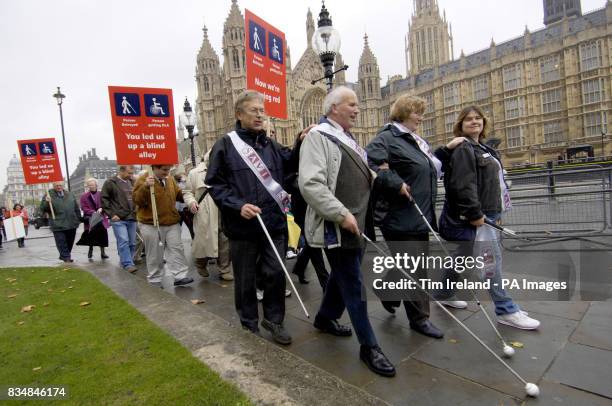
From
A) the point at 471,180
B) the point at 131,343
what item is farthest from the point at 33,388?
the point at 471,180

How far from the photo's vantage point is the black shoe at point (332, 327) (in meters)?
3.37

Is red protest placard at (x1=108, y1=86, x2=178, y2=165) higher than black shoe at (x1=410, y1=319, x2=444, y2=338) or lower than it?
higher

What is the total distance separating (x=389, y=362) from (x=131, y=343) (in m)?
2.25

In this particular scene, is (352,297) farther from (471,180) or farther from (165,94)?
(165,94)

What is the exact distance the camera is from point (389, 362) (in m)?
2.66

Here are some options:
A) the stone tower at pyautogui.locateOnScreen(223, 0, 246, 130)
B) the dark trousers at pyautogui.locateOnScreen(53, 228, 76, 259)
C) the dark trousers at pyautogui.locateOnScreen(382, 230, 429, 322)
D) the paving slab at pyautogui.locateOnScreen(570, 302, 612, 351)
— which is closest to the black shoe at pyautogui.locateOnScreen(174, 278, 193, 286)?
the dark trousers at pyautogui.locateOnScreen(382, 230, 429, 322)

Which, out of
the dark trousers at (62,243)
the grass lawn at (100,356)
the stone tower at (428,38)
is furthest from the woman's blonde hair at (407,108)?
the stone tower at (428,38)

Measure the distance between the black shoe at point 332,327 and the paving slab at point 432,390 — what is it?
758mm

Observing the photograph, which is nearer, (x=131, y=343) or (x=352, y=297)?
(x=352, y=297)

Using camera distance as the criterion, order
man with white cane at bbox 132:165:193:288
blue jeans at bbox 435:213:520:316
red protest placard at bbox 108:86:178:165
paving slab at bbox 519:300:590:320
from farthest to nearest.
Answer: man with white cane at bbox 132:165:193:288
red protest placard at bbox 108:86:178:165
paving slab at bbox 519:300:590:320
blue jeans at bbox 435:213:520:316

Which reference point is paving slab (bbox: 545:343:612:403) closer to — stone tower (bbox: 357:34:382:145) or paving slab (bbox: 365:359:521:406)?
paving slab (bbox: 365:359:521:406)

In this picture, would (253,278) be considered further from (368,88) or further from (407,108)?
(368,88)

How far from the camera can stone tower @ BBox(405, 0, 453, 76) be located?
79.2 m

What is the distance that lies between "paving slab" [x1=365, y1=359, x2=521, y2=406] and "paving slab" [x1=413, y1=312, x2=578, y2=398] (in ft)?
0.30
